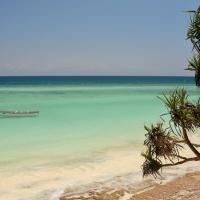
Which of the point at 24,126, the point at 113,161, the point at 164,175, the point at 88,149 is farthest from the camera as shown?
the point at 24,126

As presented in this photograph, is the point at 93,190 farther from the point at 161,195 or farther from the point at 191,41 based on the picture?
the point at 191,41

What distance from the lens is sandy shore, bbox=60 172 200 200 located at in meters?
9.64

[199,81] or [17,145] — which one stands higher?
[199,81]

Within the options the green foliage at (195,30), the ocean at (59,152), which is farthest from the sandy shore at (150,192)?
the green foliage at (195,30)

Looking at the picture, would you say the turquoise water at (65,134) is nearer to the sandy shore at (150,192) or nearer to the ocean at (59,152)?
the ocean at (59,152)

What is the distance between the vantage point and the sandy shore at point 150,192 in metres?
9.64

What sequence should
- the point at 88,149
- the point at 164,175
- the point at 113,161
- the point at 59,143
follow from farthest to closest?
the point at 59,143 → the point at 88,149 → the point at 113,161 → the point at 164,175

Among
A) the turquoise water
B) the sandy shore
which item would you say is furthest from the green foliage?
the turquoise water

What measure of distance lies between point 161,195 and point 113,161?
453 centimetres

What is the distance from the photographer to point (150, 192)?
10047 millimetres

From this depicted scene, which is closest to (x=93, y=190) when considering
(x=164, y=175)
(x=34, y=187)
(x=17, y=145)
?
(x=34, y=187)

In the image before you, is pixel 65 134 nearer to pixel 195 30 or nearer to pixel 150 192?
pixel 150 192

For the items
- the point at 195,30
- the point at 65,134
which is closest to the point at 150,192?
the point at 195,30

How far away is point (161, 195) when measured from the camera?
9.77 metres
